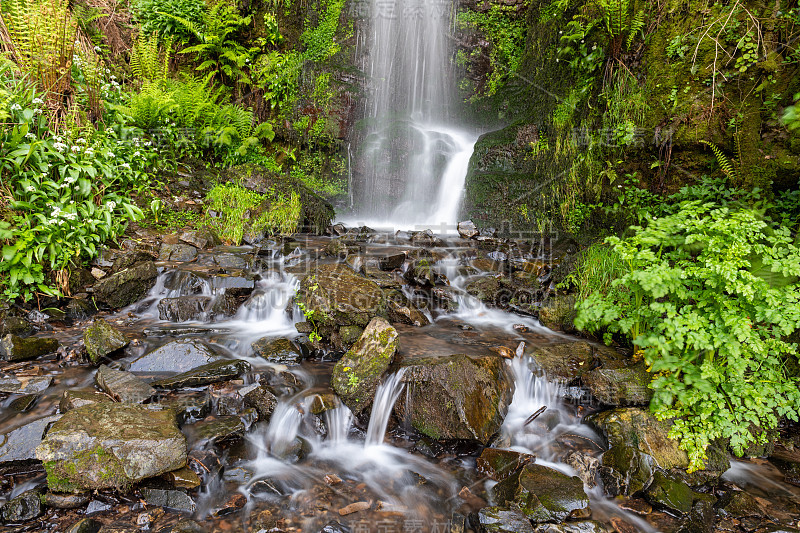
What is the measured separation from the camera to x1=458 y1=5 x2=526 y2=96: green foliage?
437 inches

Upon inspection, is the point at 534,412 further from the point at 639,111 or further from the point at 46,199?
the point at 46,199

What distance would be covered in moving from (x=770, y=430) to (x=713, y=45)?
4.31 meters

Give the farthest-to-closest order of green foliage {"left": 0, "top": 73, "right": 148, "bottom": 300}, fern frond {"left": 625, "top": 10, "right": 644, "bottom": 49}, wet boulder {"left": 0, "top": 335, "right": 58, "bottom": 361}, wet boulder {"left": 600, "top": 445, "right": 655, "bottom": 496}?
fern frond {"left": 625, "top": 10, "right": 644, "bottom": 49} < green foliage {"left": 0, "top": 73, "right": 148, "bottom": 300} < wet boulder {"left": 0, "top": 335, "right": 58, "bottom": 361} < wet boulder {"left": 600, "top": 445, "right": 655, "bottom": 496}

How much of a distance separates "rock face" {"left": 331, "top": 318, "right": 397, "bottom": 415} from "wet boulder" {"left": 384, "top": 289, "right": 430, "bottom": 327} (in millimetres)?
1208

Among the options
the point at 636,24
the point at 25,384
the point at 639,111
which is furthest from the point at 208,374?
the point at 636,24

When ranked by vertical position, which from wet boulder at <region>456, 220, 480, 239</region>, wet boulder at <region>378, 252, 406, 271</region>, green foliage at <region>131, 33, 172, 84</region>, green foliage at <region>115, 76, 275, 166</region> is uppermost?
green foliage at <region>131, 33, 172, 84</region>

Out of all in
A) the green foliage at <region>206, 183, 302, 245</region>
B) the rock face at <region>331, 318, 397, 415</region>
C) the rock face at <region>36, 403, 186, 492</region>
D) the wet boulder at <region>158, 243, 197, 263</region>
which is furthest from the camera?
the green foliage at <region>206, 183, 302, 245</region>

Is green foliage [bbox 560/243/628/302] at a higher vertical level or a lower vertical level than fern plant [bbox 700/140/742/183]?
lower

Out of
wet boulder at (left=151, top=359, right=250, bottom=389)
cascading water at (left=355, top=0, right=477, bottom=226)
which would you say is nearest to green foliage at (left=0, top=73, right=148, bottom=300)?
wet boulder at (left=151, top=359, right=250, bottom=389)

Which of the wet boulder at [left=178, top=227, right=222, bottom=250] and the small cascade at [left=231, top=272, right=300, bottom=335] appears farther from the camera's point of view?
the wet boulder at [left=178, top=227, right=222, bottom=250]

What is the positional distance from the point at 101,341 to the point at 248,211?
437cm

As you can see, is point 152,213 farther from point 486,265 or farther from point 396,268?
point 486,265

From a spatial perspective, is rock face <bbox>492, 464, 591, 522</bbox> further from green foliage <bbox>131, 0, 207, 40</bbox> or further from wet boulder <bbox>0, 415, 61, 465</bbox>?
green foliage <bbox>131, 0, 207, 40</bbox>

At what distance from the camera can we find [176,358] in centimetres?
411
